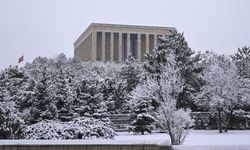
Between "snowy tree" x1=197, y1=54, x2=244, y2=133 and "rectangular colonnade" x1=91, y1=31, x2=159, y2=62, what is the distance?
177 ft

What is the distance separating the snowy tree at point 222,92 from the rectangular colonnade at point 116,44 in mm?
54008

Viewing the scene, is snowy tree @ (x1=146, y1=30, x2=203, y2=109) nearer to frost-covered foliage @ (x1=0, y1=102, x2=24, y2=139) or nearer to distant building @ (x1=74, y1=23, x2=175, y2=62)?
frost-covered foliage @ (x1=0, y1=102, x2=24, y2=139)

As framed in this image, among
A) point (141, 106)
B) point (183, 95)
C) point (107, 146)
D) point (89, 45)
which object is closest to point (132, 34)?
point (89, 45)

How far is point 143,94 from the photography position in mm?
27672

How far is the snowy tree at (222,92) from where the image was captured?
28.5m

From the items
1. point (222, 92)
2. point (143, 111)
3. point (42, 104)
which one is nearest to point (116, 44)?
point (222, 92)

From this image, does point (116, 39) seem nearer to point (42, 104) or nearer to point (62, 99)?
point (62, 99)

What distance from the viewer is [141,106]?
27.0m

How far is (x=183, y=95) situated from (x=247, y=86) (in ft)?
18.6

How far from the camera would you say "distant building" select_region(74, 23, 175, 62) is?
84.1 meters

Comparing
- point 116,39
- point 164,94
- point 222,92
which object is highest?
point 116,39

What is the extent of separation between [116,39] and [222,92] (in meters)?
59.7

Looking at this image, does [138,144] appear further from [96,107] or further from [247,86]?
[247,86]

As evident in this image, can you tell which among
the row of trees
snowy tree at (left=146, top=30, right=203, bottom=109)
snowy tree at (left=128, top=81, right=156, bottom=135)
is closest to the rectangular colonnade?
the row of trees
